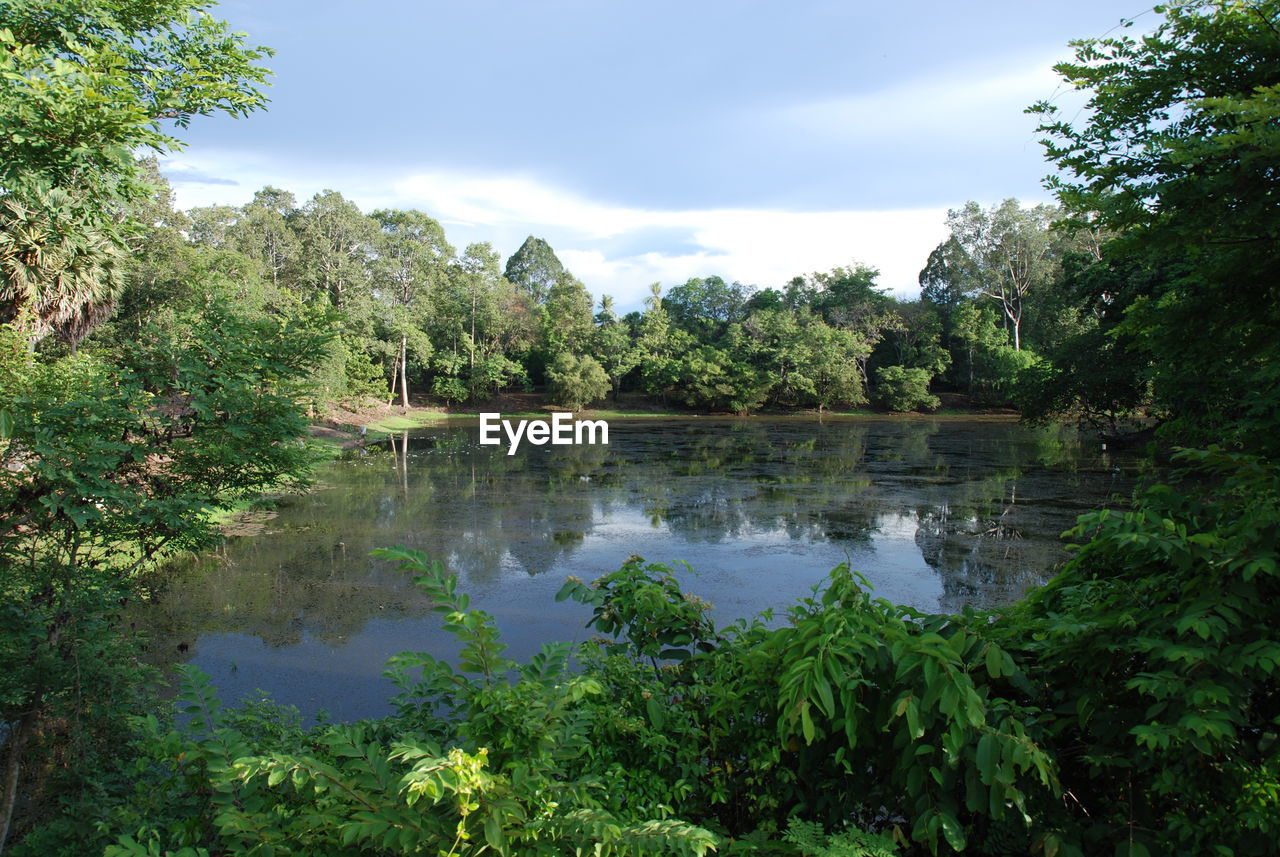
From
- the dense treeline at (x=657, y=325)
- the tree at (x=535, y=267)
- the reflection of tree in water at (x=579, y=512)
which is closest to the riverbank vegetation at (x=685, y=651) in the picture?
the reflection of tree in water at (x=579, y=512)

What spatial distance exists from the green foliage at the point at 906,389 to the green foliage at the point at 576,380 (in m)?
17.3

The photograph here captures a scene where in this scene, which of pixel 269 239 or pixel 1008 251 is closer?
pixel 269 239

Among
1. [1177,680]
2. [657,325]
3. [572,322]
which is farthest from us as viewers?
[657,325]

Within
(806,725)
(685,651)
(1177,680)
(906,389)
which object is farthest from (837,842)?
(906,389)

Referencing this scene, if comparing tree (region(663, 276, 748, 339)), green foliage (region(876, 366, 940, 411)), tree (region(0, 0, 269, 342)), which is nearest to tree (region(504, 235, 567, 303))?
tree (region(663, 276, 748, 339))

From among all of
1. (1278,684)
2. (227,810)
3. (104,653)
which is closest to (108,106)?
(104,653)

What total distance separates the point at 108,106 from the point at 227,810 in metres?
3.43

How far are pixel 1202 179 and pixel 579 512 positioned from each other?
12099 mm

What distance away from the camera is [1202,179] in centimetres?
251

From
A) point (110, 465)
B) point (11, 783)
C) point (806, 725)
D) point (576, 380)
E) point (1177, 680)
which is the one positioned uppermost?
point (576, 380)

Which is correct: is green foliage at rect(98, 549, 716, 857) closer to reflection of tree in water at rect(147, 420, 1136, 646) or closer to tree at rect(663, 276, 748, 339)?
reflection of tree in water at rect(147, 420, 1136, 646)

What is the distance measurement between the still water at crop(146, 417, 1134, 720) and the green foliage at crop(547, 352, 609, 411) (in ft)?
66.8

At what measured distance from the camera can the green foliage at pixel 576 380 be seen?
4366 centimetres

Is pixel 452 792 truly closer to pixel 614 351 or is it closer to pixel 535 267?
pixel 614 351
